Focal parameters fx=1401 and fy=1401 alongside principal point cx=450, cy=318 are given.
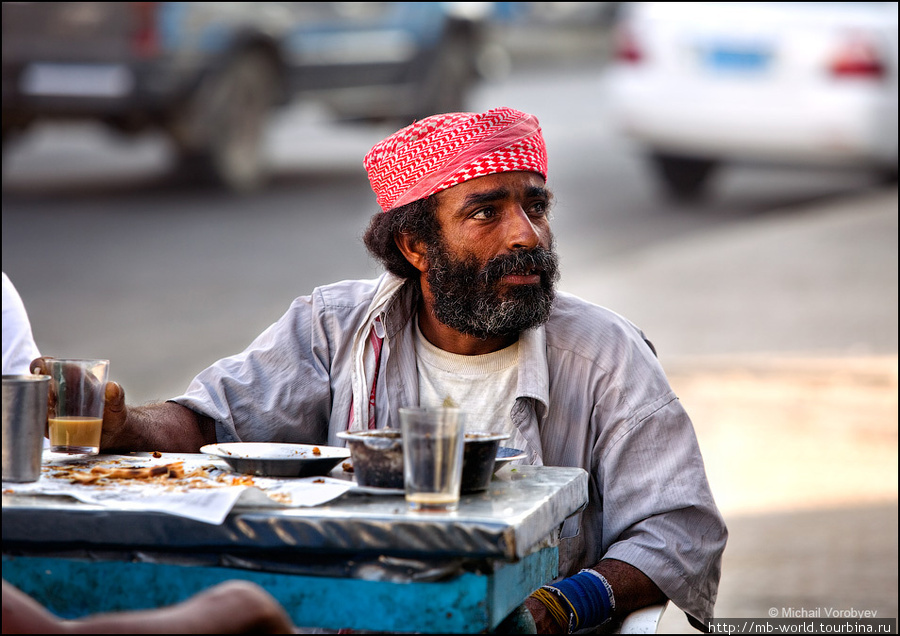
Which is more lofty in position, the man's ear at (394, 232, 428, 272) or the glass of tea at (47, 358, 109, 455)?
the man's ear at (394, 232, 428, 272)

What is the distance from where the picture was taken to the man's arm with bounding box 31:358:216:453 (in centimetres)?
279

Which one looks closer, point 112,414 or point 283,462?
point 283,462

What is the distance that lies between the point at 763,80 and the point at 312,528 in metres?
8.49

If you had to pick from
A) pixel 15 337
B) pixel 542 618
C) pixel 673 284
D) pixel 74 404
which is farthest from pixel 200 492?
pixel 673 284

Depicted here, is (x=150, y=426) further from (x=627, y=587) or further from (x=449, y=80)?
(x=449, y=80)

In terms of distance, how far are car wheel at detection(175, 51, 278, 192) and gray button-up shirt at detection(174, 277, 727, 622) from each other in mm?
7684

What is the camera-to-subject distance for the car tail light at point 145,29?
9.95 meters

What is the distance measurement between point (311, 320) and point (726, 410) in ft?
11.7

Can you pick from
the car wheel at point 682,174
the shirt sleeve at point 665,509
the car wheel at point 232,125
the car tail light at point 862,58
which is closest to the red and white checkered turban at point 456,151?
the shirt sleeve at point 665,509

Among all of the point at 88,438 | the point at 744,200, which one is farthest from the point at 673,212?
the point at 88,438

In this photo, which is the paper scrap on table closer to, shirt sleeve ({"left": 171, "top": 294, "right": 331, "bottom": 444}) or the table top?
the table top

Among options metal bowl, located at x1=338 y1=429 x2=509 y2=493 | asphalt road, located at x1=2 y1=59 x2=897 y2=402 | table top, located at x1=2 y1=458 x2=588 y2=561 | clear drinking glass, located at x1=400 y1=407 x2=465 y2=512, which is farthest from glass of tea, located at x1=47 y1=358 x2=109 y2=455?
asphalt road, located at x1=2 y1=59 x2=897 y2=402

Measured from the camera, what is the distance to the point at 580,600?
2697 mm

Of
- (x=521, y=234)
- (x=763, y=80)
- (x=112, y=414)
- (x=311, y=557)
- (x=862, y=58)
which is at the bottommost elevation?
(x=311, y=557)
